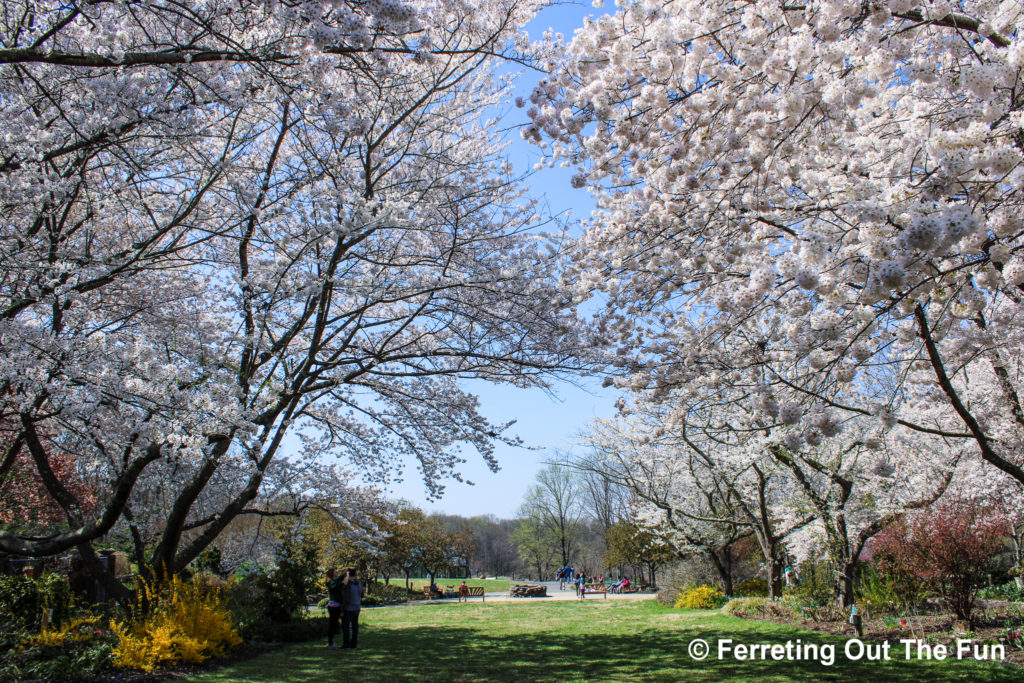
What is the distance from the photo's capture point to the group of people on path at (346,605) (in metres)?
8.91

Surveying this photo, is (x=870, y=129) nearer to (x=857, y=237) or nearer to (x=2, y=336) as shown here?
(x=857, y=237)

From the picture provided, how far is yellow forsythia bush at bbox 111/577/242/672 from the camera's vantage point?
6434mm

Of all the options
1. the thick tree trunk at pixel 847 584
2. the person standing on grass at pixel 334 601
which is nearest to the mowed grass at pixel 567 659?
the person standing on grass at pixel 334 601

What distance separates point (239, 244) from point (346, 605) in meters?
5.58

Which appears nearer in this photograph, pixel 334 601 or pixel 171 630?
pixel 171 630

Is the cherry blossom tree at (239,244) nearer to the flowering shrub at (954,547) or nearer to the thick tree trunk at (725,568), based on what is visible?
the flowering shrub at (954,547)

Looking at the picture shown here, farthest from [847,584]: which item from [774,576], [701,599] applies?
[701,599]

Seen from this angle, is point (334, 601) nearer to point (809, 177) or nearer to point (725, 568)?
point (809, 177)

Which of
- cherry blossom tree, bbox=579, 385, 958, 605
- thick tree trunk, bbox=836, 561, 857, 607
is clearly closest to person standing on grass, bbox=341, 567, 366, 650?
cherry blossom tree, bbox=579, 385, 958, 605

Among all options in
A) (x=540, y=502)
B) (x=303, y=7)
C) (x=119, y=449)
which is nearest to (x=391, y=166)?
(x=303, y=7)

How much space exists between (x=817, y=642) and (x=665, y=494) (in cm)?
832

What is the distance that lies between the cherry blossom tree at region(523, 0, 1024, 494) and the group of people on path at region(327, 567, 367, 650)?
562 cm

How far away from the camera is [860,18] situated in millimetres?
3039

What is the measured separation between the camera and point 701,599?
48.1 feet
